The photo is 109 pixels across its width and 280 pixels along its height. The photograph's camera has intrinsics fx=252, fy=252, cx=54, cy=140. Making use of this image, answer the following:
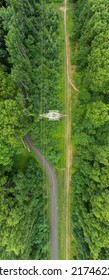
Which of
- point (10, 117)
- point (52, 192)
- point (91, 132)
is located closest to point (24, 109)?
point (10, 117)

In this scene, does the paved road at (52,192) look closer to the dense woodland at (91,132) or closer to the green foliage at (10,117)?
the dense woodland at (91,132)

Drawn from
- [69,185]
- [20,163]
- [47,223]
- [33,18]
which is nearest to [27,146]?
[20,163]

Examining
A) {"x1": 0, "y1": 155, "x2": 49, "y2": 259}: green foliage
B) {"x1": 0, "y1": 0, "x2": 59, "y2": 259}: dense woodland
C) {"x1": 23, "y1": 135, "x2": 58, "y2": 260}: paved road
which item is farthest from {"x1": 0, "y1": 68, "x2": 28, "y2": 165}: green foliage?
{"x1": 23, "y1": 135, "x2": 58, "y2": 260}: paved road

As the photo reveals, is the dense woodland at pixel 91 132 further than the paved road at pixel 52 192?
No

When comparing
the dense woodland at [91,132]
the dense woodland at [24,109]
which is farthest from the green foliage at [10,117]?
the dense woodland at [91,132]

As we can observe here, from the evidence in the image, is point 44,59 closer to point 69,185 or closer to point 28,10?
point 28,10

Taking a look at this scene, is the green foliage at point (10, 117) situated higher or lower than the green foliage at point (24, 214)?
higher
